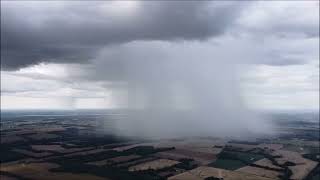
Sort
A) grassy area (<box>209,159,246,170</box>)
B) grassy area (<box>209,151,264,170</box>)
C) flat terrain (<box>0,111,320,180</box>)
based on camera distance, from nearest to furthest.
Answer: flat terrain (<box>0,111,320,180</box>) < grassy area (<box>209,159,246,170</box>) < grassy area (<box>209,151,264,170</box>)

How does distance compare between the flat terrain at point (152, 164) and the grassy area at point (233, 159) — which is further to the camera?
the grassy area at point (233, 159)

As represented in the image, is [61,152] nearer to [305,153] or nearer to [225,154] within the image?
[225,154]

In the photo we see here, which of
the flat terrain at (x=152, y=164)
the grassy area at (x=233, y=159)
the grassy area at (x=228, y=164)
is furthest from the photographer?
the grassy area at (x=233, y=159)

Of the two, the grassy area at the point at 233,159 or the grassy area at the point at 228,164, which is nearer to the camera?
the grassy area at the point at 228,164

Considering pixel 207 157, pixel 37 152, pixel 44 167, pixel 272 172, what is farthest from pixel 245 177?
pixel 37 152

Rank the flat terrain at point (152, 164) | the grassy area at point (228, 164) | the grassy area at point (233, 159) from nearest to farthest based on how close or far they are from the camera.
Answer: the flat terrain at point (152, 164) < the grassy area at point (228, 164) < the grassy area at point (233, 159)

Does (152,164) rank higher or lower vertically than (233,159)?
higher

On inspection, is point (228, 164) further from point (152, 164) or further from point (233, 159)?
point (152, 164)

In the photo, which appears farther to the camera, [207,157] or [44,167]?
[207,157]

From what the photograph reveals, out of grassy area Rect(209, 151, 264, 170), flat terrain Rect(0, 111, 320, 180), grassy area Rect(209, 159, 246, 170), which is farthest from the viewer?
grassy area Rect(209, 151, 264, 170)

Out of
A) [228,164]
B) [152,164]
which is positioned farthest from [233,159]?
[152,164]

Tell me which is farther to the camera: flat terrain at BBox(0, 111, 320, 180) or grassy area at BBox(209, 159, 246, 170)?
grassy area at BBox(209, 159, 246, 170)
